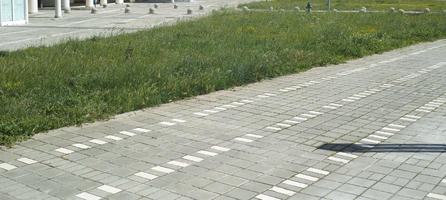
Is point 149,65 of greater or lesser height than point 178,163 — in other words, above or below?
above

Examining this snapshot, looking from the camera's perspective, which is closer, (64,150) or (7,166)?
(7,166)

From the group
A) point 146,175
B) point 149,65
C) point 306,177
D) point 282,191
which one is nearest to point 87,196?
point 146,175

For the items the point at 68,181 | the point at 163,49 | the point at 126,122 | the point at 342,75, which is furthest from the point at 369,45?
the point at 68,181

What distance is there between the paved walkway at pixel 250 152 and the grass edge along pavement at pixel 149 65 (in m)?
0.44

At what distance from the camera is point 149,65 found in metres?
13.1

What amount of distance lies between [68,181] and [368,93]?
7591 mm

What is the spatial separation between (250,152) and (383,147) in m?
1.88

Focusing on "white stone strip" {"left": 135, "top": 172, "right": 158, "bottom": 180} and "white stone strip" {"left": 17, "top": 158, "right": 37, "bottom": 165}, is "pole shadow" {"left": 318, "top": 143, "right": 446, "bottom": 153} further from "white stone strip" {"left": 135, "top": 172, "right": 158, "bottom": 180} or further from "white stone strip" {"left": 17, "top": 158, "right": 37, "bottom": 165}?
"white stone strip" {"left": 17, "top": 158, "right": 37, "bottom": 165}

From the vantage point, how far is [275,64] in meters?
15.0

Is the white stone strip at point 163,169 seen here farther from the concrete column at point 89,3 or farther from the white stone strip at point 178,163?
the concrete column at point 89,3

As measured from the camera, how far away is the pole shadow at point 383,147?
832 cm

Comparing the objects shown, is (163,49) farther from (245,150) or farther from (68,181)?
(68,181)

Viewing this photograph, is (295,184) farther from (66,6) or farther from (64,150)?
(66,6)

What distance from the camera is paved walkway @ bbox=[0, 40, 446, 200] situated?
6.63m
